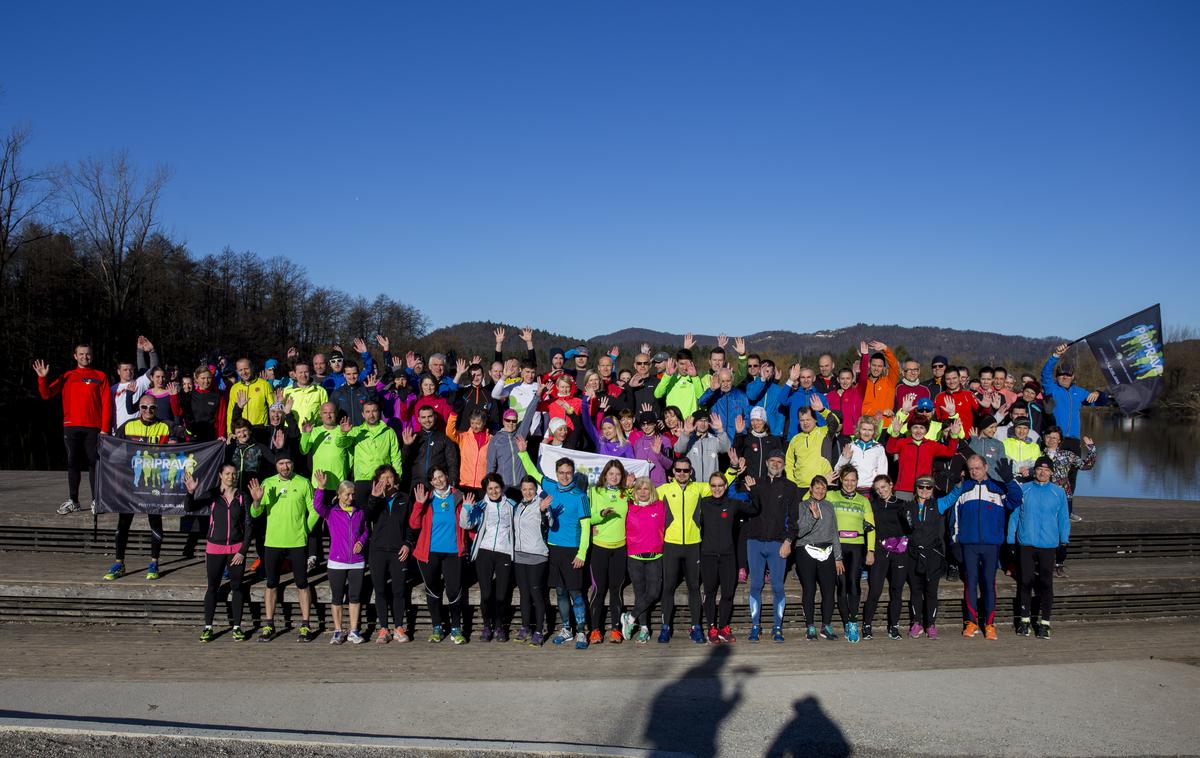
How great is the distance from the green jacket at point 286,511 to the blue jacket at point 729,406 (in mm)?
5106

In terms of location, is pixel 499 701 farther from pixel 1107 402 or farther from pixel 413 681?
pixel 1107 402

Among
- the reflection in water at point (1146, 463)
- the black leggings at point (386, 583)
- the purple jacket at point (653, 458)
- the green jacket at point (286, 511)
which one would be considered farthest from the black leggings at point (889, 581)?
the reflection in water at point (1146, 463)

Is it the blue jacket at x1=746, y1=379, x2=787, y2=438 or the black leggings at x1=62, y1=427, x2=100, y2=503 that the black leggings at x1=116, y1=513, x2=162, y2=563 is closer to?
the black leggings at x1=62, y1=427, x2=100, y2=503

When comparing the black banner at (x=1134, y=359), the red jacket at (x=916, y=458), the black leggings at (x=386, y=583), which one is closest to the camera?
the black leggings at (x=386, y=583)

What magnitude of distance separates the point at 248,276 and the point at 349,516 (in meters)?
63.4

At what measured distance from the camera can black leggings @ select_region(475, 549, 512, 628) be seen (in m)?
8.74

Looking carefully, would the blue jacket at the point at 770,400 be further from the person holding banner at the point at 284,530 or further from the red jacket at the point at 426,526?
the person holding banner at the point at 284,530

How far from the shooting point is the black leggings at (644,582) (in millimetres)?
8805

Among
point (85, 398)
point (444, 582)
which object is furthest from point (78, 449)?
point (444, 582)

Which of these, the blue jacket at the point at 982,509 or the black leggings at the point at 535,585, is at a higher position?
the blue jacket at the point at 982,509

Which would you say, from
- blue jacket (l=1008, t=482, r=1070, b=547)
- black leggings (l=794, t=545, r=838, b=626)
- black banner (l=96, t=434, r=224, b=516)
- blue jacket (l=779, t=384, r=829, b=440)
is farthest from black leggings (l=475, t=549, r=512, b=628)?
blue jacket (l=1008, t=482, r=1070, b=547)

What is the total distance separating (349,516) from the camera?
875cm

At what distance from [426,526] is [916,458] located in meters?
5.88

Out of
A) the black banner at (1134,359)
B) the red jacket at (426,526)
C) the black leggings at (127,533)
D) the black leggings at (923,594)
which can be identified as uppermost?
the black banner at (1134,359)
